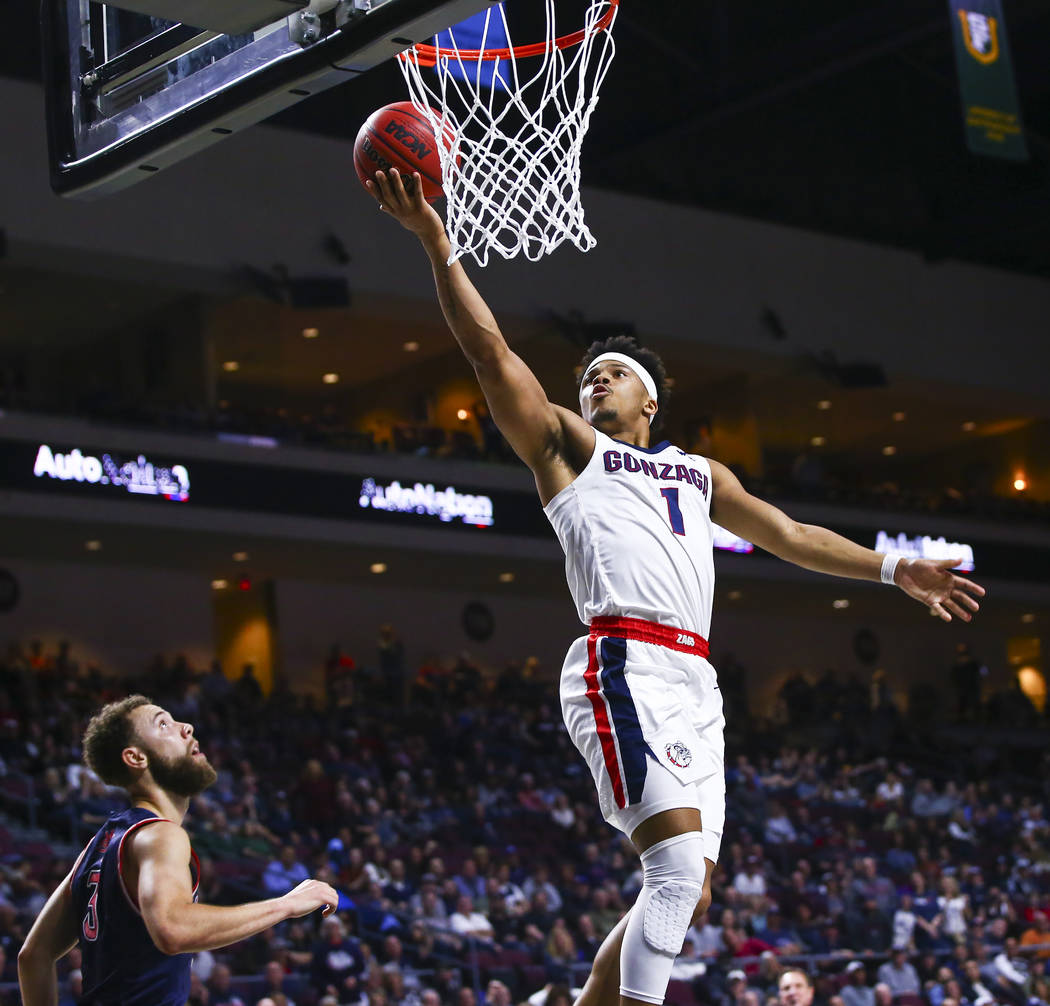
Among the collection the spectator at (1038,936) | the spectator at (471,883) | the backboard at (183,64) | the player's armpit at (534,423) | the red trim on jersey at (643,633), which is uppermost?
the backboard at (183,64)

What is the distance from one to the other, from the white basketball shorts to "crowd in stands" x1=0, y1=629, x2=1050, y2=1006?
5.84 m

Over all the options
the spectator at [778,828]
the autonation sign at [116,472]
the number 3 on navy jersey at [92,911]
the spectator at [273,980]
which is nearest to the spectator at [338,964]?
the spectator at [273,980]

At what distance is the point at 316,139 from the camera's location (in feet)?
81.5

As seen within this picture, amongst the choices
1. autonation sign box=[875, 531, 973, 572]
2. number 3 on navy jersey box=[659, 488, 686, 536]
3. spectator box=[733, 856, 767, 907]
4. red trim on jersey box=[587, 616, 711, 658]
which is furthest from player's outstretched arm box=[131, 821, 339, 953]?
autonation sign box=[875, 531, 973, 572]

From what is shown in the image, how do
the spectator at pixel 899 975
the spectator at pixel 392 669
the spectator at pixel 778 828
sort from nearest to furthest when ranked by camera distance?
the spectator at pixel 899 975 → the spectator at pixel 778 828 → the spectator at pixel 392 669

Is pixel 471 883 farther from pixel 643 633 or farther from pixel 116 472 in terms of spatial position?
pixel 643 633

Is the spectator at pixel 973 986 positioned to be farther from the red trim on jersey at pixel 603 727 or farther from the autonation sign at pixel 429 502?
the autonation sign at pixel 429 502

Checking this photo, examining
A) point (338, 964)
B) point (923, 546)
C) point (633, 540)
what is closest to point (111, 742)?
point (633, 540)

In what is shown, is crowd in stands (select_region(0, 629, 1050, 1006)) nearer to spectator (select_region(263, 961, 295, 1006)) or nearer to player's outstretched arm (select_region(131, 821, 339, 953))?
spectator (select_region(263, 961, 295, 1006))

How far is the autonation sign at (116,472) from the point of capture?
21.2 metres

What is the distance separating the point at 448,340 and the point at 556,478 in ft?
76.3

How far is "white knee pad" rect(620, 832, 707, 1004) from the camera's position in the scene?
4496 millimetres

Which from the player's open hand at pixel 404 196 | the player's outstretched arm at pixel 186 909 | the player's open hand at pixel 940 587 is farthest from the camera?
the player's open hand at pixel 940 587

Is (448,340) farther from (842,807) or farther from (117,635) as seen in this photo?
(842,807)
